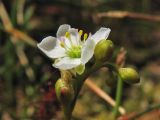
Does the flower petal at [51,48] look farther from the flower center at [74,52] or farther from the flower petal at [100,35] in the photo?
the flower petal at [100,35]

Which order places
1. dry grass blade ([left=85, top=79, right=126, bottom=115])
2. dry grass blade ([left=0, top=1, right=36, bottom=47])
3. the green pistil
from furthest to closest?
dry grass blade ([left=0, top=1, right=36, bottom=47]) → dry grass blade ([left=85, top=79, right=126, bottom=115]) → the green pistil

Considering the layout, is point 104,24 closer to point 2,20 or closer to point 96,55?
point 2,20

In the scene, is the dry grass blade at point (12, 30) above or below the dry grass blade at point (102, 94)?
above

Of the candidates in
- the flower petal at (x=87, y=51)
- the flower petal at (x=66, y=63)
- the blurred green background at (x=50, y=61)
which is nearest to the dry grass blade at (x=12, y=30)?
the blurred green background at (x=50, y=61)

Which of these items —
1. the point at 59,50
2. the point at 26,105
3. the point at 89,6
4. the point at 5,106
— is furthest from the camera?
the point at 89,6

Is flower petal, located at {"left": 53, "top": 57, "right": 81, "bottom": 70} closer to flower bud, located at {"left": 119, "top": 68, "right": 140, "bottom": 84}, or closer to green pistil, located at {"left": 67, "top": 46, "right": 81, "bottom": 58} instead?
green pistil, located at {"left": 67, "top": 46, "right": 81, "bottom": 58}

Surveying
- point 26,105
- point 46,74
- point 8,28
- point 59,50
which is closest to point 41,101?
point 26,105


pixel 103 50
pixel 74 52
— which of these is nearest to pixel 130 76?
pixel 103 50

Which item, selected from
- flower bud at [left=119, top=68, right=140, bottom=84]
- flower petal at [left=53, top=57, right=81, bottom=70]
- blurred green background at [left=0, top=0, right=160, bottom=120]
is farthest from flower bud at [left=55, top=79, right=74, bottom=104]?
blurred green background at [left=0, top=0, right=160, bottom=120]
